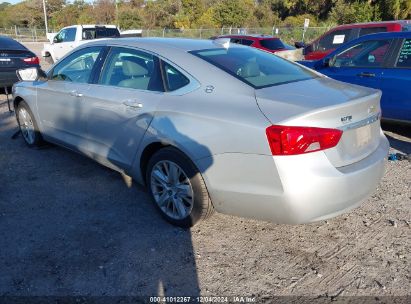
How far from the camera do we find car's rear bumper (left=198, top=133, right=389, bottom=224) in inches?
104

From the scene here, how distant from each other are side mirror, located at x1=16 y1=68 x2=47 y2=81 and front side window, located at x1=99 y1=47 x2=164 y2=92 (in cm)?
149

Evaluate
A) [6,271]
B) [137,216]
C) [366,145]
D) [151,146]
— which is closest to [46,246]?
[6,271]

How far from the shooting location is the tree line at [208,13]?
31.1m

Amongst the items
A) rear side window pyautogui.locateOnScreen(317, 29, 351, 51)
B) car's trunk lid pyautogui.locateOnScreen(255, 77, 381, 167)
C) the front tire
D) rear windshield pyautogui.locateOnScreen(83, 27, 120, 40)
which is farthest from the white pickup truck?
car's trunk lid pyautogui.locateOnScreen(255, 77, 381, 167)

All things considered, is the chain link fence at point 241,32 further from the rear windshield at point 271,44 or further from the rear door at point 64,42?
the rear windshield at point 271,44

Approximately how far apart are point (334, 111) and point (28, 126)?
14.5 feet

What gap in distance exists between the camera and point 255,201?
2.86 meters

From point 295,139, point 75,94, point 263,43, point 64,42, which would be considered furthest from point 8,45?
point 295,139

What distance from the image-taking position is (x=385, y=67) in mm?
5797

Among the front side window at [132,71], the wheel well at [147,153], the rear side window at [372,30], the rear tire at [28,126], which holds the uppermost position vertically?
the rear side window at [372,30]

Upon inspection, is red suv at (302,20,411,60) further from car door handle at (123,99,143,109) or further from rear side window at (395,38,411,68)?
car door handle at (123,99,143,109)

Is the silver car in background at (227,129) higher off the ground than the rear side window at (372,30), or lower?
lower

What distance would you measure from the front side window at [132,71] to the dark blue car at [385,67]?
3728 millimetres

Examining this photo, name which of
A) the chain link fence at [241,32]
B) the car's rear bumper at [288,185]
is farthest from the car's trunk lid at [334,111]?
the chain link fence at [241,32]
